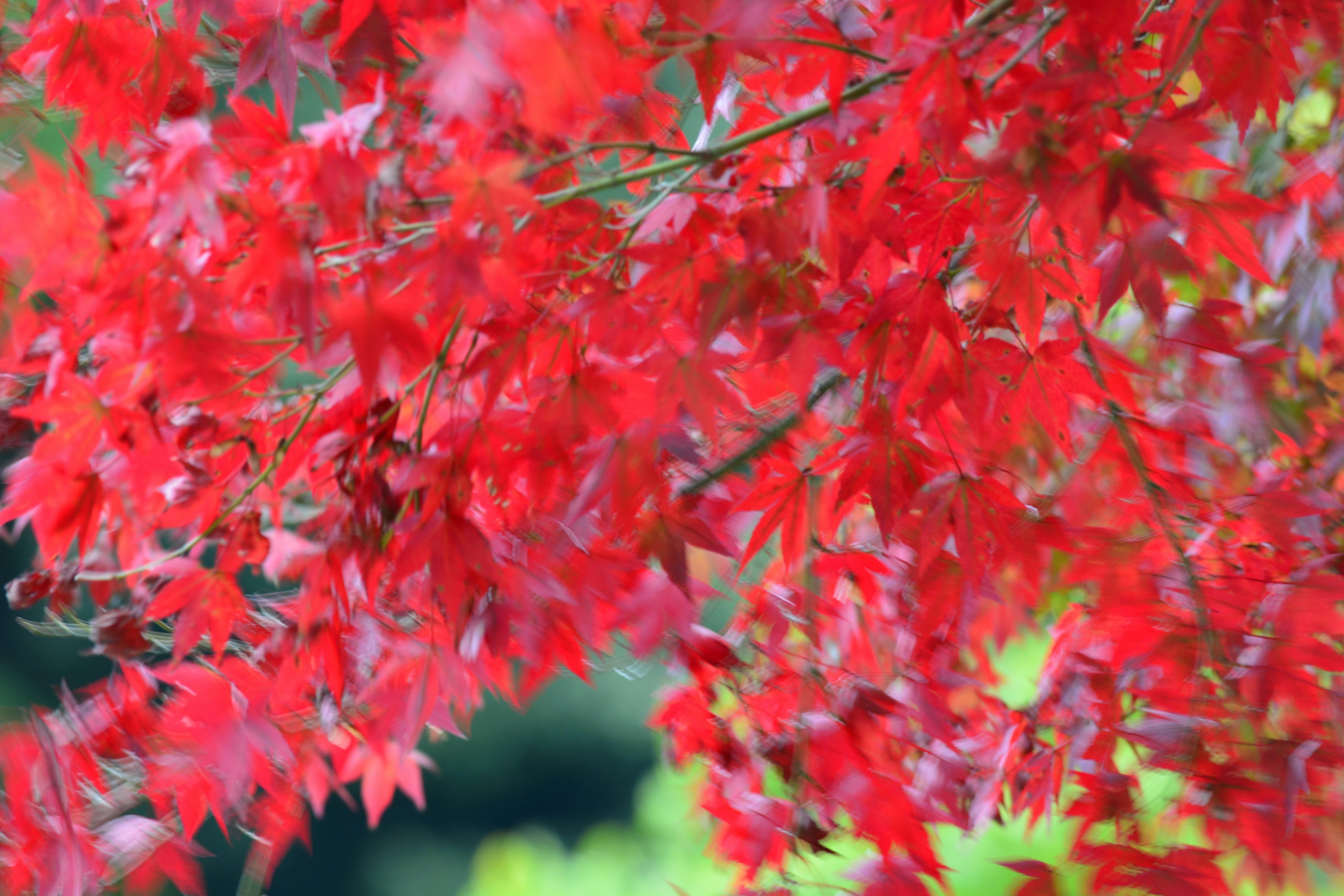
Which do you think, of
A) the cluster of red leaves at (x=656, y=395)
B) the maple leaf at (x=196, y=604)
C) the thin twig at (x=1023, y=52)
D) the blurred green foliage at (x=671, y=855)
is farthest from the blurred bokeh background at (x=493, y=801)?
the thin twig at (x=1023, y=52)

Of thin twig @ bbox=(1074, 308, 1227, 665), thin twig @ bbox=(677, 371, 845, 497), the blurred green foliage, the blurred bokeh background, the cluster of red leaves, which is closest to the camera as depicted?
the cluster of red leaves

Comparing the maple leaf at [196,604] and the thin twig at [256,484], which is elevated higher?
the thin twig at [256,484]

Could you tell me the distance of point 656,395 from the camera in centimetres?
68

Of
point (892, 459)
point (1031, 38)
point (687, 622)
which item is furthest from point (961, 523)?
point (1031, 38)

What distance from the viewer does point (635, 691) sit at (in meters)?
3.91

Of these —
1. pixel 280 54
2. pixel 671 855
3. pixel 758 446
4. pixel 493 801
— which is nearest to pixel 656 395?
pixel 758 446

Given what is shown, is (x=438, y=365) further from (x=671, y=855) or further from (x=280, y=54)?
(x=671, y=855)

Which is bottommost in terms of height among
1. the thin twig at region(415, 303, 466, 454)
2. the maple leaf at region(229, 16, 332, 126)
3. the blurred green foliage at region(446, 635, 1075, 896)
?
the blurred green foliage at region(446, 635, 1075, 896)

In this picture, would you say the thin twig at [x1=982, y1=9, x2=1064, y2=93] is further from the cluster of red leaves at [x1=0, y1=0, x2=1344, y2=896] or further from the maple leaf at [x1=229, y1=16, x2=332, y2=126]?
the maple leaf at [x1=229, y1=16, x2=332, y2=126]

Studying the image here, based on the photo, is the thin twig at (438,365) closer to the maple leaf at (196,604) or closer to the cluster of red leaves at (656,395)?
the cluster of red leaves at (656,395)

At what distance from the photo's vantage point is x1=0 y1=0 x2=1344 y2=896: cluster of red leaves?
59cm

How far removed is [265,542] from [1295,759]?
2.99 feet

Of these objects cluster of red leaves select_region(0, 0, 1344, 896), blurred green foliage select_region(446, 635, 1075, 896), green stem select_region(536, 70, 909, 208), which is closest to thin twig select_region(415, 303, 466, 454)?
cluster of red leaves select_region(0, 0, 1344, 896)

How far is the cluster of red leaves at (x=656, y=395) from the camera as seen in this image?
0.59 m
